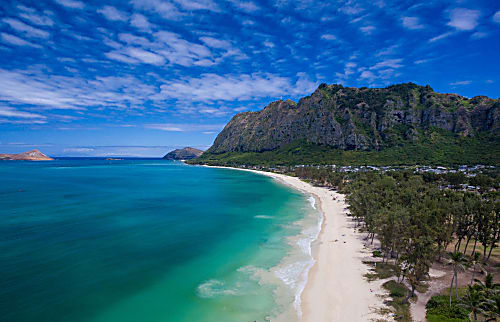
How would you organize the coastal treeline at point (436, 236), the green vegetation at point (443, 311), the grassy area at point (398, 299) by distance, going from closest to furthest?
the green vegetation at point (443, 311) < the grassy area at point (398, 299) < the coastal treeline at point (436, 236)

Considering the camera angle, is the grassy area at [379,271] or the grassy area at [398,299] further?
the grassy area at [379,271]

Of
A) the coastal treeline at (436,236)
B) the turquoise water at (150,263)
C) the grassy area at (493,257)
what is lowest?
the turquoise water at (150,263)

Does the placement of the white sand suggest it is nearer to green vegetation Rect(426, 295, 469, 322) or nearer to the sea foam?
the sea foam

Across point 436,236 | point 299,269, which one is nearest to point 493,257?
point 436,236

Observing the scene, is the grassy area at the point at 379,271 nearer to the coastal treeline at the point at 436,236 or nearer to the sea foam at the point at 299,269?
the coastal treeline at the point at 436,236

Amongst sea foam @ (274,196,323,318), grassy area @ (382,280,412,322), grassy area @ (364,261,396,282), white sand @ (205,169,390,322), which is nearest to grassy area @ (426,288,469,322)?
grassy area @ (382,280,412,322)

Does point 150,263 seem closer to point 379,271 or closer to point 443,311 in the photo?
point 379,271

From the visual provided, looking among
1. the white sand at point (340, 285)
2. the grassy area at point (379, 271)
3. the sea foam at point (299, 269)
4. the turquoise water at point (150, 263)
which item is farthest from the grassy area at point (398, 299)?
the turquoise water at point (150, 263)
